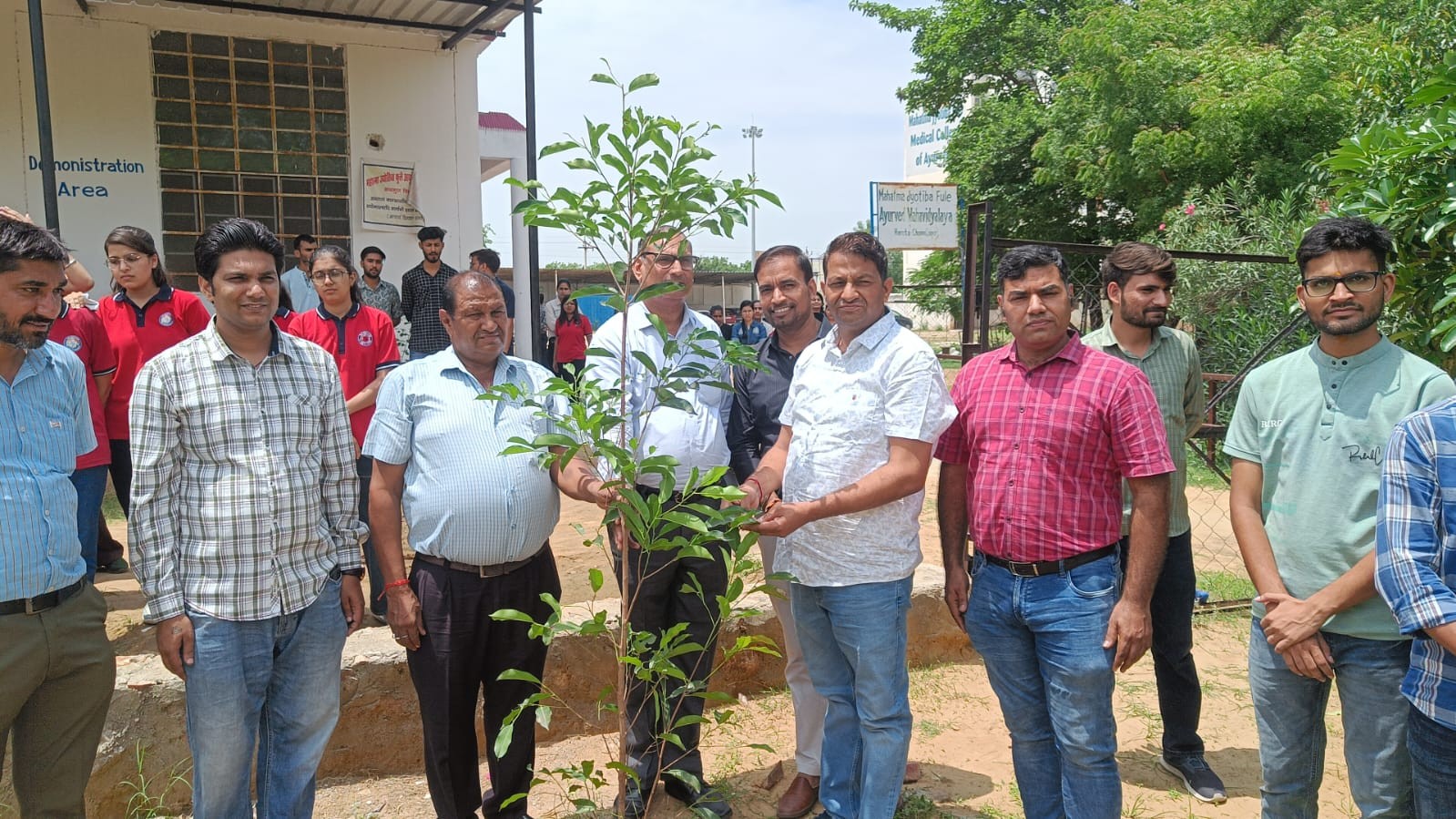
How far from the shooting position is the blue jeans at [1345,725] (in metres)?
2.29

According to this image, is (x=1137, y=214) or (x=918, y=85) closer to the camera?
(x=1137, y=214)

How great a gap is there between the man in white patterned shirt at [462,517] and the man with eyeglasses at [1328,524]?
72.8 inches

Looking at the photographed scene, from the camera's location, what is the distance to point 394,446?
2855 mm

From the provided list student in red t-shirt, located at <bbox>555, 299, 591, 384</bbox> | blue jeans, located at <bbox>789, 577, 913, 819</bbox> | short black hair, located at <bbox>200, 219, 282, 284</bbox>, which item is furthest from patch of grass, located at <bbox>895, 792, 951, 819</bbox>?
student in red t-shirt, located at <bbox>555, 299, 591, 384</bbox>

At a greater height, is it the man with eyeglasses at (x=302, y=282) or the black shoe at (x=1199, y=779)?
the man with eyeglasses at (x=302, y=282)

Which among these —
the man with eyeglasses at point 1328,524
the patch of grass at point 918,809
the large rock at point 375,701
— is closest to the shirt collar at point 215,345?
the large rock at point 375,701

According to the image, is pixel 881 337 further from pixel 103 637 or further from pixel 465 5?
pixel 465 5

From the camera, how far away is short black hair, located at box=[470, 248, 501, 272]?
7.13m

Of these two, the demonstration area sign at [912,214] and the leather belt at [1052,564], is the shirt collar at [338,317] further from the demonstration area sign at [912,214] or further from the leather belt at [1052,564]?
the demonstration area sign at [912,214]

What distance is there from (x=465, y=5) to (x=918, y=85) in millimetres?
11917

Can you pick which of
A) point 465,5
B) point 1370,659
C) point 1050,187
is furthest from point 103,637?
point 1050,187

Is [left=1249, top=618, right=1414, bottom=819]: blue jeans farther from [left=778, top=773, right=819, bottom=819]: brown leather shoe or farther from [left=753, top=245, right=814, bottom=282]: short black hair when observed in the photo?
[left=753, top=245, right=814, bottom=282]: short black hair

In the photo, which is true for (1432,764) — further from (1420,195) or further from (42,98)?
(42,98)

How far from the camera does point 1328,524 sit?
2395 millimetres
